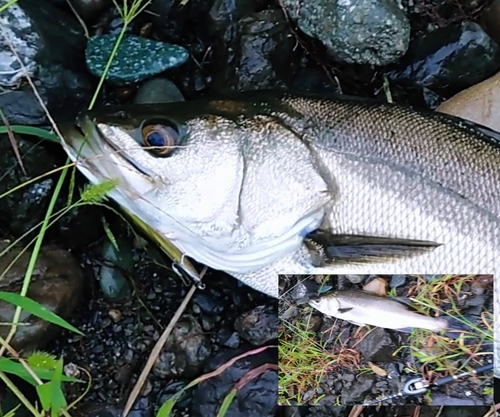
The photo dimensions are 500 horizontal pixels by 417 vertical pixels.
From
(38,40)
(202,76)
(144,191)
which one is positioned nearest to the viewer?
(144,191)

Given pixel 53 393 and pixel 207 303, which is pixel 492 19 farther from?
pixel 53 393

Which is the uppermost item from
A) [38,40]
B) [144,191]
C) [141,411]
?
[38,40]

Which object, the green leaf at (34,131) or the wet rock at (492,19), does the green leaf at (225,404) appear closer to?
the green leaf at (34,131)

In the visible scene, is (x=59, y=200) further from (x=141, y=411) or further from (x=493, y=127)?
(x=493, y=127)

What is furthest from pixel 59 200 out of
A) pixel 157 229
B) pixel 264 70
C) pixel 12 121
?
pixel 264 70

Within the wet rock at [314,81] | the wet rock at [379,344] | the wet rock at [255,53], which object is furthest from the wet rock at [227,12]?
the wet rock at [379,344]

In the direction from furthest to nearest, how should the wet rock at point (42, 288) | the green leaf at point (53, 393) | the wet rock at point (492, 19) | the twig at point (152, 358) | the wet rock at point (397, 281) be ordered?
the wet rock at point (492, 19), the twig at point (152, 358), the wet rock at point (42, 288), the wet rock at point (397, 281), the green leaf at point (53, 393)

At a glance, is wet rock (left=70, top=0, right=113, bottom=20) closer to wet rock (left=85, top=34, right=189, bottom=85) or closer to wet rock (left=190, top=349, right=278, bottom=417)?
wet rock (left=85, top=34, right=189, bottom=85)
